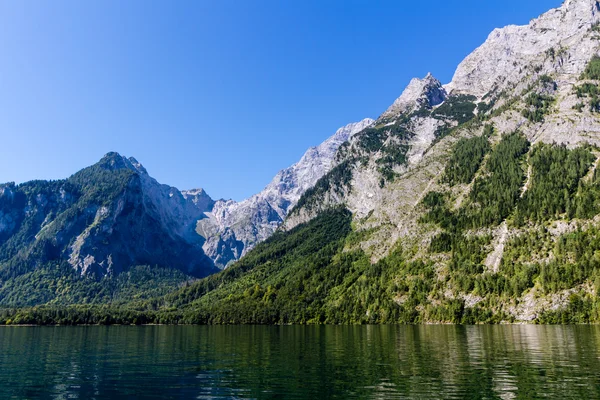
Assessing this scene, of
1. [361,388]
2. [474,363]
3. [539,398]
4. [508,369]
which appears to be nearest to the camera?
[539,398]

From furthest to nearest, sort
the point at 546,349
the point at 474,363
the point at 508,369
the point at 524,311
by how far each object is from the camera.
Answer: the point at 524,311 → the point at 546,349 → the point at 474,363 → the point at 508,369

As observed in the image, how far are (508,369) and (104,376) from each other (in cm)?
5637

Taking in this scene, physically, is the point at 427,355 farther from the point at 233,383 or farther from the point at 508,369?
the point at 233,383

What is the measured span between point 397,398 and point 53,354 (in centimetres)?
8255

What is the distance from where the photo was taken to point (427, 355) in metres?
76.9

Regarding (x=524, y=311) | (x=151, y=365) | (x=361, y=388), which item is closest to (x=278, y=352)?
(x=151, y=365)

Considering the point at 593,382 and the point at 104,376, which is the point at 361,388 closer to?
the point at 593,382

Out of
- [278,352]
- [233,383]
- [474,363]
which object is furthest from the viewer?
[278,352]

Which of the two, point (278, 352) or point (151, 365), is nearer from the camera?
point (151, 365)

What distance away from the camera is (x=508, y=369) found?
58.6 m

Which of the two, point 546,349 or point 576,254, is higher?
point 576,254

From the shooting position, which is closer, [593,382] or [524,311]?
[593,382]

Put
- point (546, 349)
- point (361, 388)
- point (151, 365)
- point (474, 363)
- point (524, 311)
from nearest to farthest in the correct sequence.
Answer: point (361, 388), point (474, 363), point (151, 365), point (546, 349), point (524, 311)

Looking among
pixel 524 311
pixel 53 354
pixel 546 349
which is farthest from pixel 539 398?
pixel 524 311
